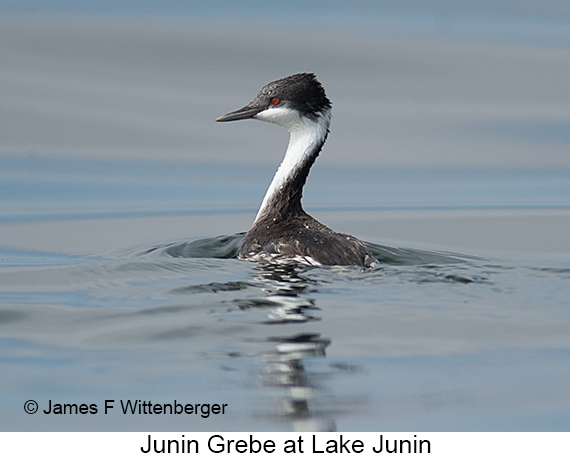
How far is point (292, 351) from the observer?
224 inches

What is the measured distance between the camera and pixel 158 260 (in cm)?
827

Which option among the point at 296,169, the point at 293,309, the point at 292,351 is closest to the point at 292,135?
the point at 296,169

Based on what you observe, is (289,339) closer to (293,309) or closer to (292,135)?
(293,309)

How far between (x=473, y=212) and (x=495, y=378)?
20.7 feet

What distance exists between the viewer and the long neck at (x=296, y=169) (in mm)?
8641

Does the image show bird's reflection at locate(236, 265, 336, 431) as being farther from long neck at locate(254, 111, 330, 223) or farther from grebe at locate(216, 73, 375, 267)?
long neck at locate(254, 111, 330, 223)

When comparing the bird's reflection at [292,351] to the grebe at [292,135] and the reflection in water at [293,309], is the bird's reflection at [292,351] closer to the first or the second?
the reflection in water at [293,309]

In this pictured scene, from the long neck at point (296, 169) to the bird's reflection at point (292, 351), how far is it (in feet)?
3.58

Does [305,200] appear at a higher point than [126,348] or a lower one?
higher

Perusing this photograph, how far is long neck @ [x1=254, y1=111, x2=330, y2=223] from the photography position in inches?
340

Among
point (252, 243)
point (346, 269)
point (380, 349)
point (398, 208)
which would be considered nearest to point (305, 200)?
point (398, 208)

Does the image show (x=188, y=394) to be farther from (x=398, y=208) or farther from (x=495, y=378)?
(x=398, y=208)

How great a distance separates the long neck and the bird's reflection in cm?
109

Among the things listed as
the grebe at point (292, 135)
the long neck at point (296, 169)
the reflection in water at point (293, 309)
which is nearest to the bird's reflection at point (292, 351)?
the reflection in water at point (293, 309)
